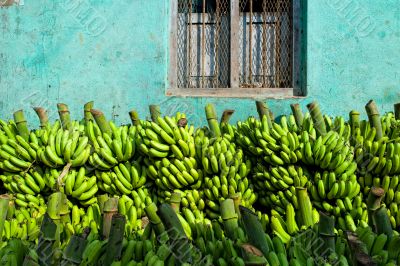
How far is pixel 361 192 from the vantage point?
12.1ft

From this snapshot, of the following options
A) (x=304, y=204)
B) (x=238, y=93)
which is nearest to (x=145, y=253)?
(x=304, y=204)

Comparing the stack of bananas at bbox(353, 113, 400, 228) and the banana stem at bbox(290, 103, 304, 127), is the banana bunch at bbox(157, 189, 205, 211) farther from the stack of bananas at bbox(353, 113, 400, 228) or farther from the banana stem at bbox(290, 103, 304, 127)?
the stack of bananas at bbox(353, 113, 400, 228)

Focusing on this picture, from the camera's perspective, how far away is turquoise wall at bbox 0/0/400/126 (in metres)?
5.13

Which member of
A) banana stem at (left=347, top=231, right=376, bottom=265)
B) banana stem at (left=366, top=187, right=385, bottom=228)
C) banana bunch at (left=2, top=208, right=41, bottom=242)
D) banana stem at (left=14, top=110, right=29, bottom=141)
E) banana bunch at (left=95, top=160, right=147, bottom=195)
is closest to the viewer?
banana stem at (left=347, top=231, right=376, bottom=265)

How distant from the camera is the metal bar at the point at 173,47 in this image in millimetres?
5395

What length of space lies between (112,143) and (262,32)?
2370 millimetres

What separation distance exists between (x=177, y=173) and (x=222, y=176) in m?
0.35

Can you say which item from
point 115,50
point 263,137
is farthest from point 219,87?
point 263,137

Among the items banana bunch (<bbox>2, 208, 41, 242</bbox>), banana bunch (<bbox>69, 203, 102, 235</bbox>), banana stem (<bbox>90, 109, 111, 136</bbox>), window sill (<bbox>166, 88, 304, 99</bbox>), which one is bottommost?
banana bunch (<bbox>69, 203, 102, 235</bbox>)

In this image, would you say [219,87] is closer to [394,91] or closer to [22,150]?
[394,91]

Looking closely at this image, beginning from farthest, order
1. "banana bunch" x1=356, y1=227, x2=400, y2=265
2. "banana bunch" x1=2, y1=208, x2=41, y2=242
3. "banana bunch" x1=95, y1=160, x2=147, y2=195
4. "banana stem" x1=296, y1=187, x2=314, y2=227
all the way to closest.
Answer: "banana bunch" x1=95, y1=160, x2=147, y2=195, "banana stem" x1=296, y1=187, x2=314, y2=227, "banana bunch" x1=2, y1=208, x2=41, y2=242, "banana bunch" x1=356, y1=227, x2=400, y2=265

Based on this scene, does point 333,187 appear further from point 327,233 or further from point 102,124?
point 102,124

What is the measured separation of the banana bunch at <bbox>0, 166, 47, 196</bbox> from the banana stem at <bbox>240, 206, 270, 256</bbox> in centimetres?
251

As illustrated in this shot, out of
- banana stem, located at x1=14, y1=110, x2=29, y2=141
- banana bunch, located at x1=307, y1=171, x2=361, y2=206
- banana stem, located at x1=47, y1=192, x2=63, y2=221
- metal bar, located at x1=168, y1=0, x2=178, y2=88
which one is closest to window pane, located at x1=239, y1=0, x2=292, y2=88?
metal bar, located at x1=168, y1=0, x2=178, y2=88
